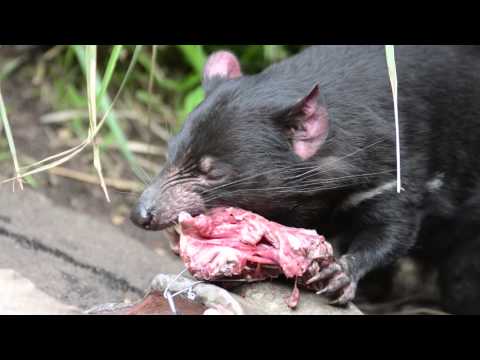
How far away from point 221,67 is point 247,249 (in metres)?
1.12

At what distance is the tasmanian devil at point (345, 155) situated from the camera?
3.54 meters

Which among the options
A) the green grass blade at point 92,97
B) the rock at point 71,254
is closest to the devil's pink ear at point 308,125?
the green grass blade at point 92,97

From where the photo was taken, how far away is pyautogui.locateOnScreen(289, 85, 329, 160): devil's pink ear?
11.5 ft

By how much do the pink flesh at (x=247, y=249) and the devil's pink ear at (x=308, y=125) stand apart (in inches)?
15.7

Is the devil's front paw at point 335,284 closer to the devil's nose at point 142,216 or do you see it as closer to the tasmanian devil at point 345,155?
the tasmanian devil at point 345,155

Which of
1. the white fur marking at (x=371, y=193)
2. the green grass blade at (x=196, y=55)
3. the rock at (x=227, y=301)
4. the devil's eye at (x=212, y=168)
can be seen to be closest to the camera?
the rock at (x=227, y=301)

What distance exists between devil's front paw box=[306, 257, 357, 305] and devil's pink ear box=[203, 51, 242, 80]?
3.44 ft

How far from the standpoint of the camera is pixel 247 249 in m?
3.17

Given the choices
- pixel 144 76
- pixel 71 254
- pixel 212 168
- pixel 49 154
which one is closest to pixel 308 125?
pixel 212 168

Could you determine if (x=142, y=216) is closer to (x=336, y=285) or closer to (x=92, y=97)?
(x=92, y=97)

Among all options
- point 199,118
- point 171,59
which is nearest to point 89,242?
point 199,118

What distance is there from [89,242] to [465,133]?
177 cm
